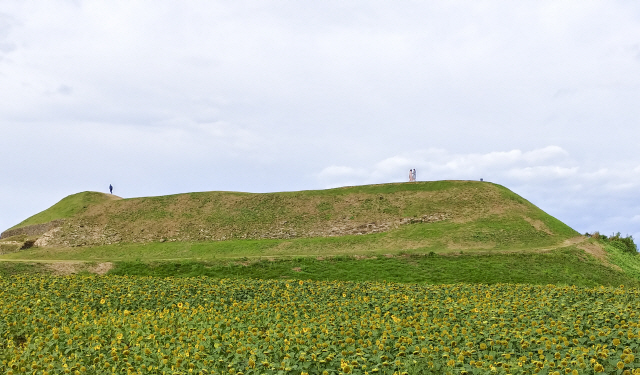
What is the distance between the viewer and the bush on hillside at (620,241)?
42.1 m

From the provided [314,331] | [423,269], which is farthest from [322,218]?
[314,331]

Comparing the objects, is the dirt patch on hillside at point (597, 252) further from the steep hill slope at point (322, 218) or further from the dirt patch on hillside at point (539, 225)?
the dirt patch on hillside at point (539, 225)

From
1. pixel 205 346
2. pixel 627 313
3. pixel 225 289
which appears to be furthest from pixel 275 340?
pixel 627 313

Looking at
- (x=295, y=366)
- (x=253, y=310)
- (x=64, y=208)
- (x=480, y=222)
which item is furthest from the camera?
(x=64, y=208)

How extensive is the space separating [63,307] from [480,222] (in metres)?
36.0

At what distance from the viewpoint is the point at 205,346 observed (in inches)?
390

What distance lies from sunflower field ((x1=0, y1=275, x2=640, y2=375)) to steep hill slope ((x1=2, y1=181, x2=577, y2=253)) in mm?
22768

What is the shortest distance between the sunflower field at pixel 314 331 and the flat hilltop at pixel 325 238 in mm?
12351

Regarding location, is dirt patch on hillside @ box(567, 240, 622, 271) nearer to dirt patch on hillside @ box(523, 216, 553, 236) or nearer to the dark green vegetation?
the dark green vegetation

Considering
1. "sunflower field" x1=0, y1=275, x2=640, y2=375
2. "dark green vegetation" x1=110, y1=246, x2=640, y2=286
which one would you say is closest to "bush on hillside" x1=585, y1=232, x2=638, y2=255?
"dark green vegetation" x1=110, y1=246, x2=640, y2=286

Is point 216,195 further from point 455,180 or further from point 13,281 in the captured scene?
point 13,281

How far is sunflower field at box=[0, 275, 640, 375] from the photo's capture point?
8812mm

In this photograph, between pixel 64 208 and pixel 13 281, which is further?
pixel 64 208

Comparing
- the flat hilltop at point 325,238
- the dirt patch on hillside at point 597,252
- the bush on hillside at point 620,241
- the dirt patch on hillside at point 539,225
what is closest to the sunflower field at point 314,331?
the flat hilltop at point 325,238
